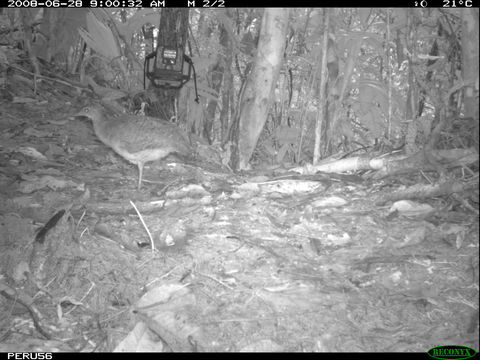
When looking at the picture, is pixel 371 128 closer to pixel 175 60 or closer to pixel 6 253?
pixel 175 60

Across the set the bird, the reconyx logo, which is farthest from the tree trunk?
the reconyx logo

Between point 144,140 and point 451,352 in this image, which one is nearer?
point 451,352

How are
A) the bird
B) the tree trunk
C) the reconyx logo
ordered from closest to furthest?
1. the reconyx logo
2. the tree trunk
3. the bird

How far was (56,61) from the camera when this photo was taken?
18.4 feet

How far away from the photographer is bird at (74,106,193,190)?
4000mm

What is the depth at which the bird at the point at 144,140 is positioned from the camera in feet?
13.1

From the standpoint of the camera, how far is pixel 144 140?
3.99 meters

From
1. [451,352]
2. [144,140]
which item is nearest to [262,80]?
A: [144,140]

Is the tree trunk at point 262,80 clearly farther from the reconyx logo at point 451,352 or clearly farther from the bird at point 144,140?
the reconyx logo at point 451,352

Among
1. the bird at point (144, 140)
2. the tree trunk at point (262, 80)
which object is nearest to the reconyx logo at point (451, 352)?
the tree trunk at point (262, 80)

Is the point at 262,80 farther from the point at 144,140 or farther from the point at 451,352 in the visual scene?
the point at 451,352

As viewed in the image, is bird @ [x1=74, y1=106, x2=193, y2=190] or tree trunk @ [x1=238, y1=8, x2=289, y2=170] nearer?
tree trunk @ [x1=238, y1=8, x2=289, y2=170]

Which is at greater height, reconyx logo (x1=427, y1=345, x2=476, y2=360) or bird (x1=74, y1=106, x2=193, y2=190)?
bird (x1=74, y1=106, x2=193, y2=190)

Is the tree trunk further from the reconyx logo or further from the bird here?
the reconyx logo
